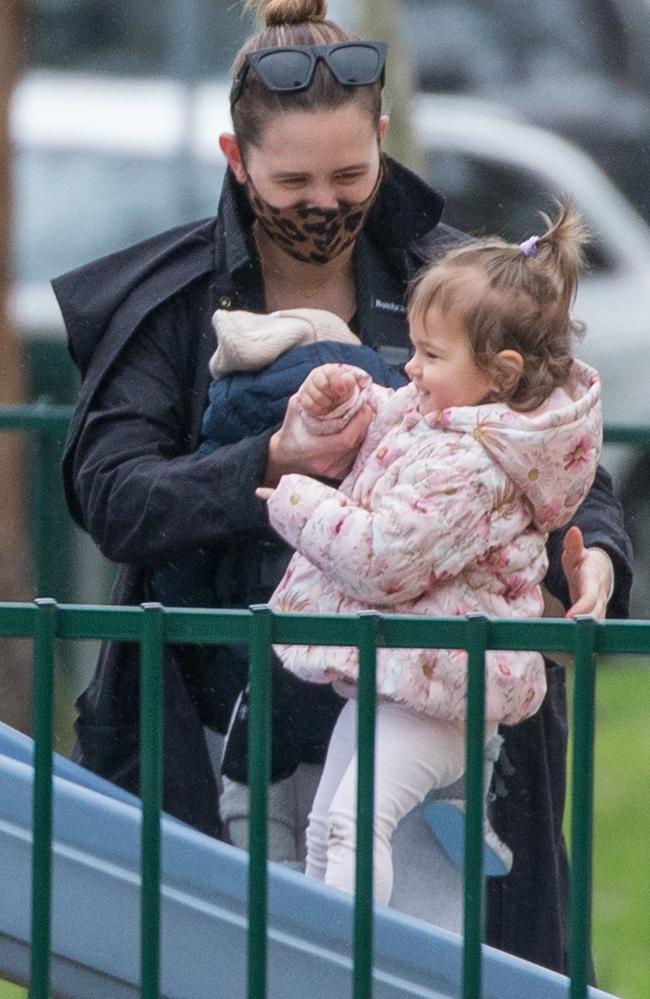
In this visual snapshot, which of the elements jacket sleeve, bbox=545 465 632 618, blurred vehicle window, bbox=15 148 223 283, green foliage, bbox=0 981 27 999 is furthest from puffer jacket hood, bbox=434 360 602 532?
blurred vehicle window, bbox=15 148 223 283

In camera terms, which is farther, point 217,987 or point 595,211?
point 595,211

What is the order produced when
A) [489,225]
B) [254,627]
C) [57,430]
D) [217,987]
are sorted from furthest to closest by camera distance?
[489,225]
[57,430]
[217,987]
[254,627]

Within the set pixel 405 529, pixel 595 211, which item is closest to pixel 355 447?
pixel 405 529

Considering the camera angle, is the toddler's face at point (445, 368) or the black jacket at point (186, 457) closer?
the toddler's face at point (445, 368)

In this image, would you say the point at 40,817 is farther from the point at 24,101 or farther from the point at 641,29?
the point at 641,29

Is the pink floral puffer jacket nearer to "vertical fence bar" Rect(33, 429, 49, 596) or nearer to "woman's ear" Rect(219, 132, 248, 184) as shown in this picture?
"woman's ear" Rect(219, 132, 248, 184)

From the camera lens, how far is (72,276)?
3336mm

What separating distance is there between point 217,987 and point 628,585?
947 mm

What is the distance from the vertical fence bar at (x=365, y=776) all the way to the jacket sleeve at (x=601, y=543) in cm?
80

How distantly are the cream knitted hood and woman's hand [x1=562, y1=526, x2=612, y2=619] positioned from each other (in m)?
0.45

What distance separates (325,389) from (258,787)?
26.2 inches

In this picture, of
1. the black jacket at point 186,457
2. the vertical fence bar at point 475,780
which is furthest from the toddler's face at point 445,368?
the vertical fence bar at point 475,780

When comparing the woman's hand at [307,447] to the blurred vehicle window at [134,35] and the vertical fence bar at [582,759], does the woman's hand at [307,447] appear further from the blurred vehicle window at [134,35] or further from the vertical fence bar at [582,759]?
the blurred vehicle window at [134,35]

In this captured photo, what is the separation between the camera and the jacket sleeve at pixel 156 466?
10.1 ft
